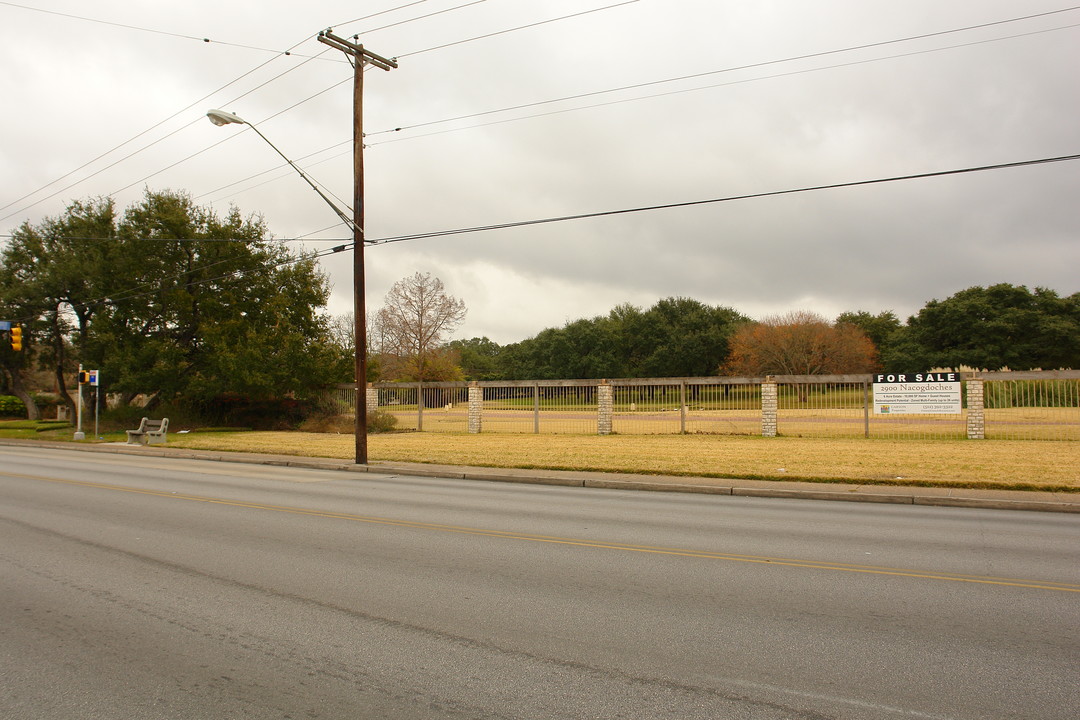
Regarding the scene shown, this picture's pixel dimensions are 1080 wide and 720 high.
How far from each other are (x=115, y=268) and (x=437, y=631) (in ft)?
114

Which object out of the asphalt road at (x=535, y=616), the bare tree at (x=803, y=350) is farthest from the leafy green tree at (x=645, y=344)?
the asphalt road at (x=535, y=616)

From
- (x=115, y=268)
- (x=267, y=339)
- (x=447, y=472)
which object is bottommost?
(x=447, y=472)

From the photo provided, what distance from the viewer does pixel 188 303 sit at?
33.4 metres

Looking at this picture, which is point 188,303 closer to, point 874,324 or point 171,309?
point 171,309

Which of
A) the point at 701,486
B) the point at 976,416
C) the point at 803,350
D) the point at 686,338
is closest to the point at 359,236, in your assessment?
the point at 701,486

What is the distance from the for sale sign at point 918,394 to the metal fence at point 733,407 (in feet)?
0.89

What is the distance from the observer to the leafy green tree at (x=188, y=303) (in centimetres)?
3194

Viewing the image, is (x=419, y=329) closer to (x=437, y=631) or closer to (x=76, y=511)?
(x=76, y=511)

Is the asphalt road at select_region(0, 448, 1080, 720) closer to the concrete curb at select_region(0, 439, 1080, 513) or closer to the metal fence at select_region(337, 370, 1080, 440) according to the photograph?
the concrete curb at select_region(0, 439, 1080, 513)

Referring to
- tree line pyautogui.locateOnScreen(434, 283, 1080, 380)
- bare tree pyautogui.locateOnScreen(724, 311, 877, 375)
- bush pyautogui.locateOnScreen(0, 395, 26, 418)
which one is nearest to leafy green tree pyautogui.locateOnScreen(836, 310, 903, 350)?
tree line pyautogui.locateOnScreen(434, 283, 1080, 380)

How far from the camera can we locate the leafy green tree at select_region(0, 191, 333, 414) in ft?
105

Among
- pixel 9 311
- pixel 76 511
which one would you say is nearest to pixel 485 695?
pixel 76 511

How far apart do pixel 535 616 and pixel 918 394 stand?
2081cm

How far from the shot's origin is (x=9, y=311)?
39906 mm
